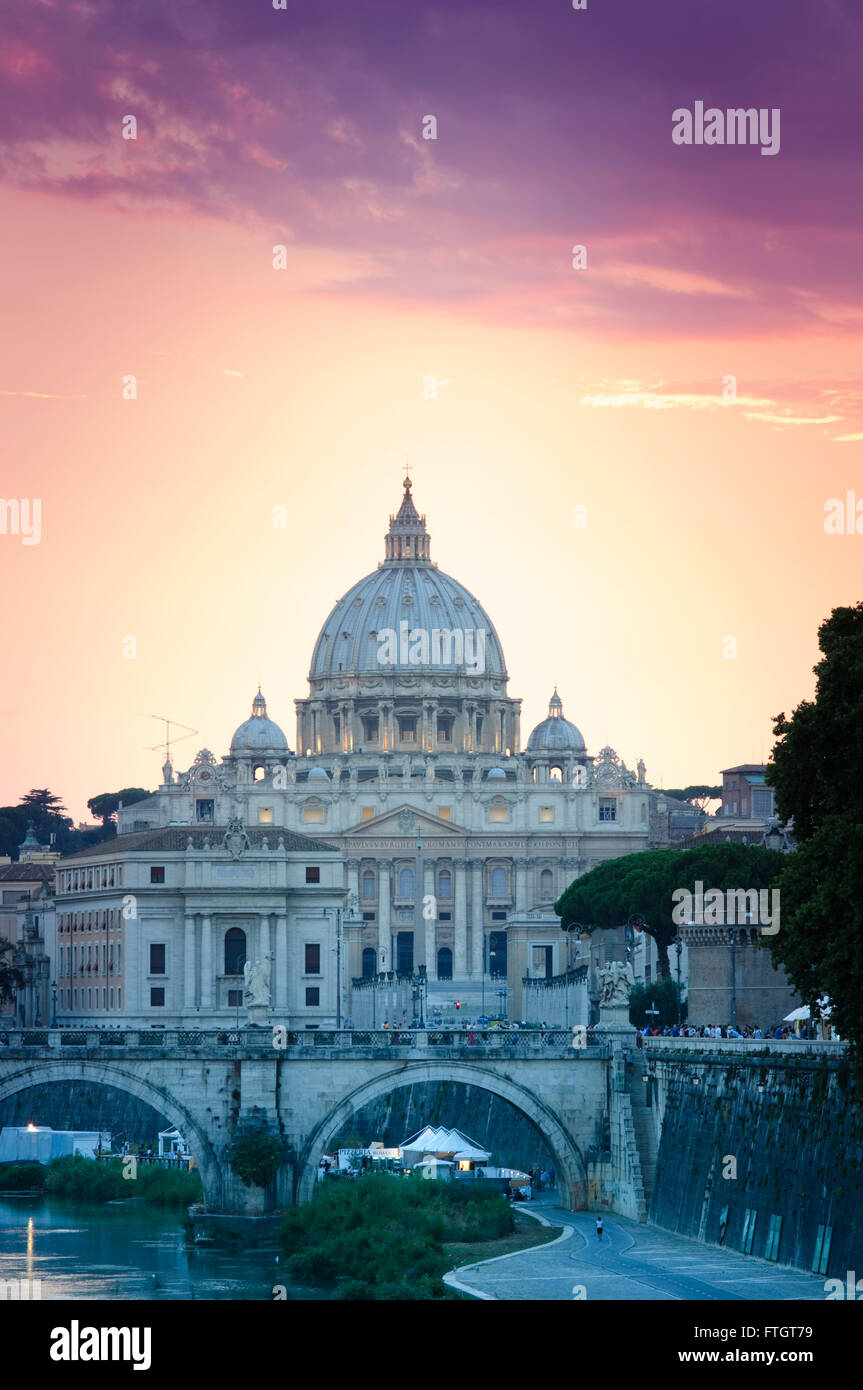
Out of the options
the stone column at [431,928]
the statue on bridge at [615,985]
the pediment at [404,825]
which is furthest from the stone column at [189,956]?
the pediment at [404,825]

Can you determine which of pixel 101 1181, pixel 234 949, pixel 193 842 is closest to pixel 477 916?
pixel 193 842

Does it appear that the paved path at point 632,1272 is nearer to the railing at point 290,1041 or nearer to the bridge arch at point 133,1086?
the railing at point 290,1041

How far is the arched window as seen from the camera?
404ft

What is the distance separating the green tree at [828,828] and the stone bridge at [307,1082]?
61.2 ft

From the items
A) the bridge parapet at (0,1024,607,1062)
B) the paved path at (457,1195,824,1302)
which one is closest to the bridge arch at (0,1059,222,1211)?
the bridge parapet at (0,1024,607,1062)

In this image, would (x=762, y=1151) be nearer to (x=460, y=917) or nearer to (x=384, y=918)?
(x=384, y=918)

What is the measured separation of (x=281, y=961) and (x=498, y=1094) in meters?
49.1

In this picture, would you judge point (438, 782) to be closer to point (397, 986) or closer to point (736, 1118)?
point (397, 986)

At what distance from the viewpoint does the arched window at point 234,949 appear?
4850 inches

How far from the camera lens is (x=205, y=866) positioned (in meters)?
123
